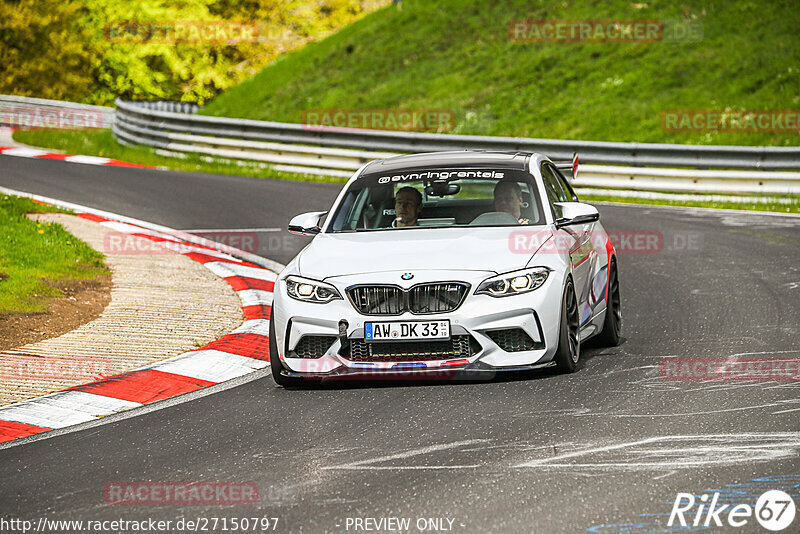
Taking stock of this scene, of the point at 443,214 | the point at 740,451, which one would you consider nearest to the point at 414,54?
the point at 443,214

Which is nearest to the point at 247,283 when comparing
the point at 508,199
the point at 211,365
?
the point at 211,365

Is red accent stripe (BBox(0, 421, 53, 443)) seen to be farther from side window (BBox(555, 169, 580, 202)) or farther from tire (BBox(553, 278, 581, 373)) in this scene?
side window (BBox(555, 169, 580, 202))

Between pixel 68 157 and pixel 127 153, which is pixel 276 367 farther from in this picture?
pixel 127 153

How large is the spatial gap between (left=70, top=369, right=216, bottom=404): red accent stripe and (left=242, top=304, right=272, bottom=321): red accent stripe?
1966 millimetres

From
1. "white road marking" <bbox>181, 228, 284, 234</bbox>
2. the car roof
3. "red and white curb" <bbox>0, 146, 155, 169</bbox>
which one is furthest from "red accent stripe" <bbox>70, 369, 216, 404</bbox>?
"red and white curb" <bbox>0, 146, 155, 169</bbox>

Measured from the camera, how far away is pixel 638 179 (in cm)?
2059

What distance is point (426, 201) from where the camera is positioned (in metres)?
9.00

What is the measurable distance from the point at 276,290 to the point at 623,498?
10.7 ft

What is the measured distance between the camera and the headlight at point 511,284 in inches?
283

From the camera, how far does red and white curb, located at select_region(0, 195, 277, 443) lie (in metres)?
6.95

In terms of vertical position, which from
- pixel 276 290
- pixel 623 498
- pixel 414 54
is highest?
pixel 414 54

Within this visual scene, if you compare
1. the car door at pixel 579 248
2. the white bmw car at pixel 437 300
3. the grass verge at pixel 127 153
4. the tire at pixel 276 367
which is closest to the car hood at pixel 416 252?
the white bmw car at pixel 437 300

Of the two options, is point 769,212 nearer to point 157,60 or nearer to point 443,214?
point 443,214

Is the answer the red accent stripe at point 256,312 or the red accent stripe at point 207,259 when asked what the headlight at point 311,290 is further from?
the red accent stripe at point 207,259
